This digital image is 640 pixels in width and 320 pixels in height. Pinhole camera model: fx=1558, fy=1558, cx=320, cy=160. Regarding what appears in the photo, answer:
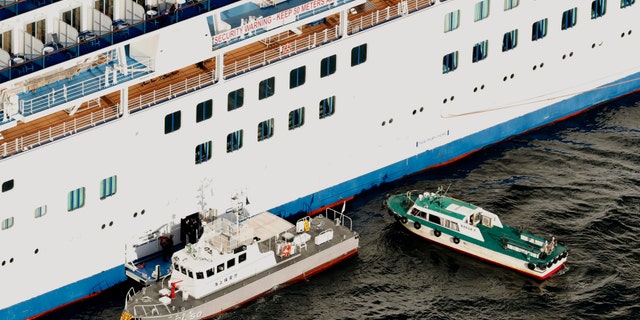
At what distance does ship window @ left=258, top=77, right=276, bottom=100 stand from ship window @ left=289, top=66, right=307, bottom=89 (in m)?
1.26

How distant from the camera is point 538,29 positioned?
356 ft

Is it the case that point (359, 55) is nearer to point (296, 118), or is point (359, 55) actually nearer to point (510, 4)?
point (296, 118)

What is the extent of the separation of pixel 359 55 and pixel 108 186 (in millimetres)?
18990

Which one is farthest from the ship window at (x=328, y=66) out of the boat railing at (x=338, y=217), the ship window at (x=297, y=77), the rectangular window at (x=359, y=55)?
the boat railing at (x=338, y=217)

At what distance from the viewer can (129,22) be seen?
294 feet

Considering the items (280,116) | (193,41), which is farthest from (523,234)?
(193,41)

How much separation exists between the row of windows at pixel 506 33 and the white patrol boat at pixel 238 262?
14688 millimetres

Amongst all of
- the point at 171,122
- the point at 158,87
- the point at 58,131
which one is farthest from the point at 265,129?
the point at 58,131

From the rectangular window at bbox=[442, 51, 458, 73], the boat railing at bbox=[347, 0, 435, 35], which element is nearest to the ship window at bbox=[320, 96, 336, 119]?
the boat railing at bbox=[347, 0, 435, 35]

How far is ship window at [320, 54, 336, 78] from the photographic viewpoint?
323 ft

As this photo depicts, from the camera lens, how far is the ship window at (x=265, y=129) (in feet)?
319

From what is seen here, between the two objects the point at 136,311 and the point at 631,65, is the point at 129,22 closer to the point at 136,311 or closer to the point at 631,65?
the point at 136,311

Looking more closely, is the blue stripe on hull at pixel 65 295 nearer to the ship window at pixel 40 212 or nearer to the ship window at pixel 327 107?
the ship window at pixel 40 212

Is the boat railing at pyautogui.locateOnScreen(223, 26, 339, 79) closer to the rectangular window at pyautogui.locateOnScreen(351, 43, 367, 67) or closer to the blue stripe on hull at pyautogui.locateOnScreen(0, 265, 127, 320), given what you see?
the rectangular window at pyautogui.locateOnScreen(351, 43, 367, 67)
